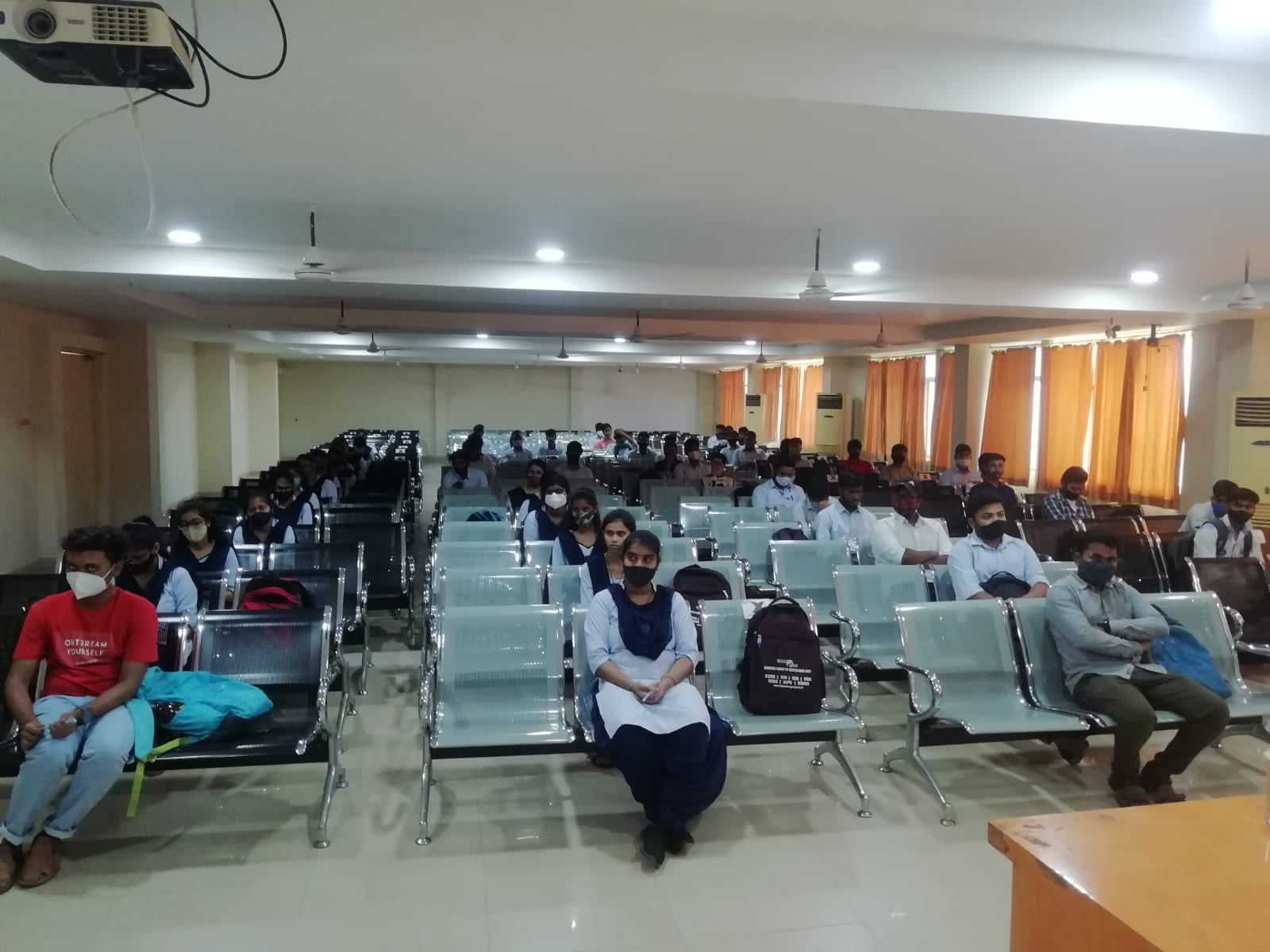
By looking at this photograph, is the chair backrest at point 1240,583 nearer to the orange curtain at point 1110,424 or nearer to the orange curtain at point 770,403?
the orange curtain at point 1110,424

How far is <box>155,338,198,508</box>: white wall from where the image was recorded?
1168 centimetres

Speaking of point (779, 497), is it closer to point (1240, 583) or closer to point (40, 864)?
point (1240, 583)

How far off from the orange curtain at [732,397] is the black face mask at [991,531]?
17718 mm

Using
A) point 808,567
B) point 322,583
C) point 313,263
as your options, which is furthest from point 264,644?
point 808,567

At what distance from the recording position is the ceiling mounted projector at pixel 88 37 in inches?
80.6

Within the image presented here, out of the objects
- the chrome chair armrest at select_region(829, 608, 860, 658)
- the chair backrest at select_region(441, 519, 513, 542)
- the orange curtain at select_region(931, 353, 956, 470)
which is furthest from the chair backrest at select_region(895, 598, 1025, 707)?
the orange curtain at select_region(931, 353, 956, 470)

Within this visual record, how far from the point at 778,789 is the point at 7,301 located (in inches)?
315

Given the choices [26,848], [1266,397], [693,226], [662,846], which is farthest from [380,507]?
[1266,397]

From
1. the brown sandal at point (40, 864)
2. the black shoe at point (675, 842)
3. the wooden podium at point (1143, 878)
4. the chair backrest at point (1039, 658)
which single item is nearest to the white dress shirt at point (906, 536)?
the chair backrest at point (1039, 658)

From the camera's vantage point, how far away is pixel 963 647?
3.77m

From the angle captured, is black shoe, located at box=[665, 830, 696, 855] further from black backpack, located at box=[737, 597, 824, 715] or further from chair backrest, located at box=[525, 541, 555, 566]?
chair backrest, located at box=[525, 541, 555, 566]

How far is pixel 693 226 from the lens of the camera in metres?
5.31

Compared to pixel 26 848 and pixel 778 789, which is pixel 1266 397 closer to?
pixel 778 789

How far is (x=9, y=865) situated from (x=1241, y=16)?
4.96 metres
